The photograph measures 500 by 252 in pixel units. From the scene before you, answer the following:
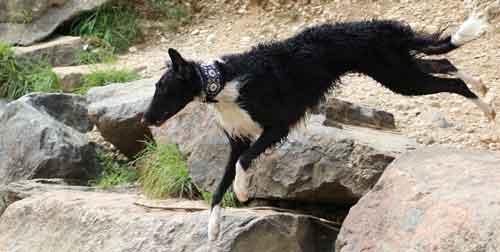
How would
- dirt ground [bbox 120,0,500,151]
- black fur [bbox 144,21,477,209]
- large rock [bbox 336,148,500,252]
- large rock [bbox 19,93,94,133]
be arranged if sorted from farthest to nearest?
large rock [bbox 19,93,94,133] → dirt ground [bbox 120,0,500,151] → black fur [bbox 144,21,477,209] → large rock [bbox 336,148,500,252]

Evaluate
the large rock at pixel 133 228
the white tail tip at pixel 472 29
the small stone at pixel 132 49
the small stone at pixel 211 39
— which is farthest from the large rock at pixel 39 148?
the white tail tip at pixel 472 29

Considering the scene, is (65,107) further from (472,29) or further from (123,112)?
(472,29)

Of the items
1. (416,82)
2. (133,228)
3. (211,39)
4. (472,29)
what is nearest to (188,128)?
(133,228)

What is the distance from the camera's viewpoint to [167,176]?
601 centimetres

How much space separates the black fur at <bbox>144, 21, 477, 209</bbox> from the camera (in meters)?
4.68

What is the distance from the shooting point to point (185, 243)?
4941 millimetres

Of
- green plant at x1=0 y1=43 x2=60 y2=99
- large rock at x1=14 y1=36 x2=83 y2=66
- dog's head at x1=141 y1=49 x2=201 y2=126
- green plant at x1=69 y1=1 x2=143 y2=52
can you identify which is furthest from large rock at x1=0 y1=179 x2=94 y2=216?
green plant at x1=69 y1=1 x2=143 y2=52

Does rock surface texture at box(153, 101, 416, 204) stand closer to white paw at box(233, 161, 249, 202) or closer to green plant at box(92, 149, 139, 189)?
white paw at box(233, 161, 249, 202)

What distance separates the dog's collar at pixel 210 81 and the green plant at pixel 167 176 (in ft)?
4.83

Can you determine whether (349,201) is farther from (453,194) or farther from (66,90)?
(66,90)

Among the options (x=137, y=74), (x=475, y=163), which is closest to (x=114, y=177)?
(x=137, y=74)

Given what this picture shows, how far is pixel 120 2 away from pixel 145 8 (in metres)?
0.28

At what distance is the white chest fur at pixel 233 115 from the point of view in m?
4.64

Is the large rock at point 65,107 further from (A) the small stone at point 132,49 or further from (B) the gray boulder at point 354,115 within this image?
(B) the gray boulder at point 354,115
